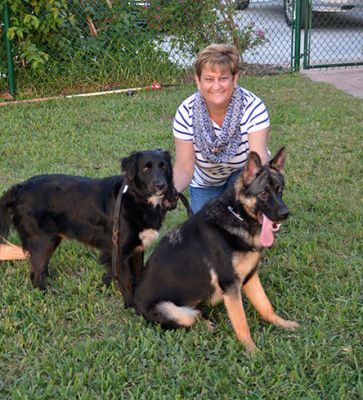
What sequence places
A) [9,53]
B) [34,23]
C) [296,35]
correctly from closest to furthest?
[34,23] → [9,53] → [296,35]

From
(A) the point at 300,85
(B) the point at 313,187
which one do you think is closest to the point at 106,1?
(A) the point at 300,85

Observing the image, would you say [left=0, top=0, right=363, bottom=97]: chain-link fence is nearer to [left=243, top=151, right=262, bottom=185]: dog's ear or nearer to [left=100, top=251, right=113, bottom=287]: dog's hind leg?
[left=100, top=251, right=113, bottom=287]: dog's hind leg

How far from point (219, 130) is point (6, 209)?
65.8 inches

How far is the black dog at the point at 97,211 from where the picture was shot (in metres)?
3.63

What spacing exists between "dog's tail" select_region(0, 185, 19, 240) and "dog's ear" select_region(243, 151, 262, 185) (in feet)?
5.67

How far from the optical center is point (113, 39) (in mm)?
9414

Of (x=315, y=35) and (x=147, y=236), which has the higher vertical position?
(x=147, y=236)

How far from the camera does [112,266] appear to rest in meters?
3.70

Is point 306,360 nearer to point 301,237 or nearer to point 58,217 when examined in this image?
point 301,237

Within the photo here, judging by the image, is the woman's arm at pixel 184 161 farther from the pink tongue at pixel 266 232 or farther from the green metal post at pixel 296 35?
the green metal post at pixel 296 35

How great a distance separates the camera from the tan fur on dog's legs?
3389 millimetres

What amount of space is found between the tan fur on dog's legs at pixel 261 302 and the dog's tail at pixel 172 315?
380mm

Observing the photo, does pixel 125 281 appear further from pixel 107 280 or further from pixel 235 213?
pixel 235 213

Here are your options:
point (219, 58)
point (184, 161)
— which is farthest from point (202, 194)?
point (219, 58)
